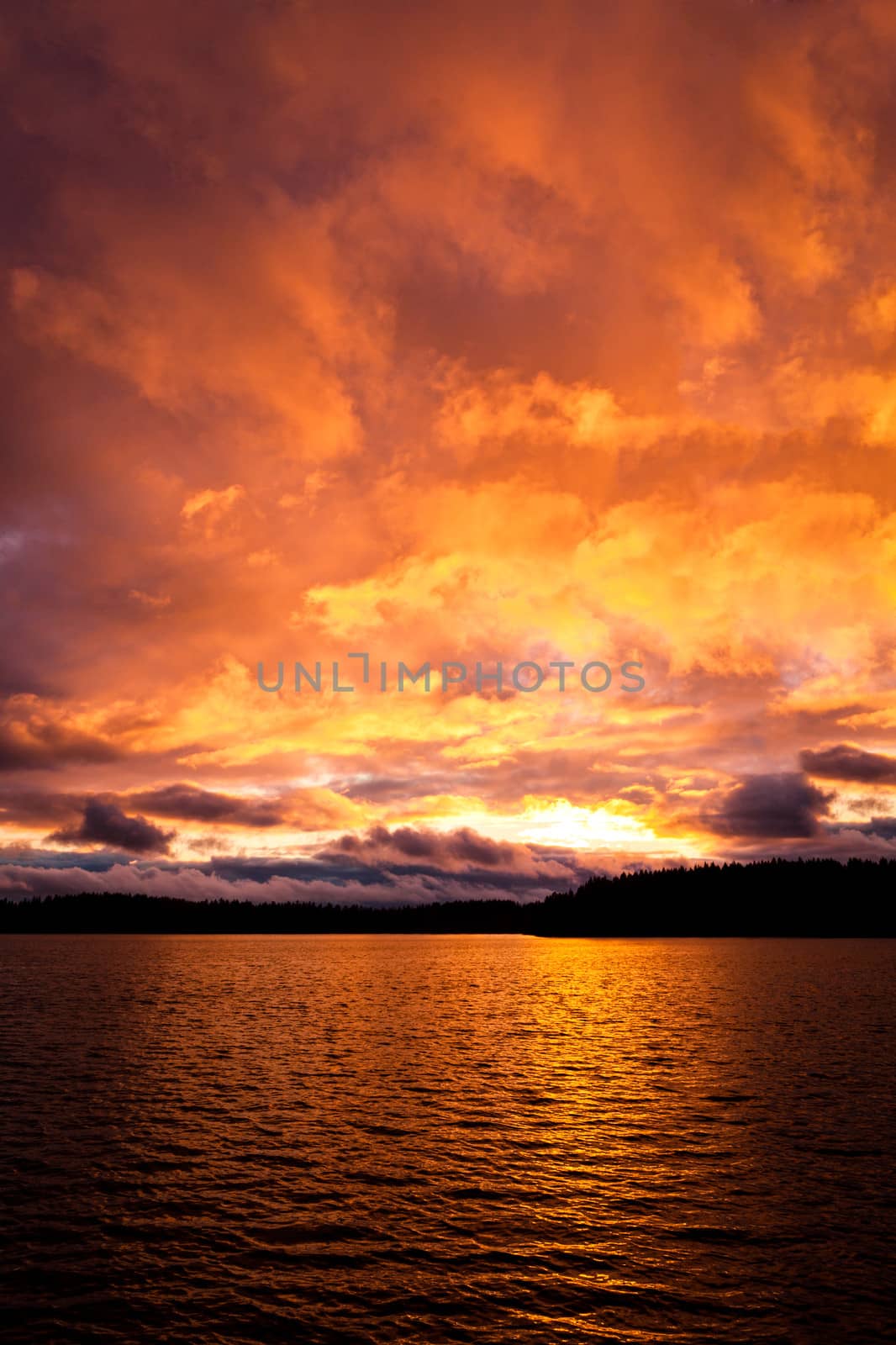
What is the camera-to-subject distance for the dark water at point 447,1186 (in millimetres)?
21562

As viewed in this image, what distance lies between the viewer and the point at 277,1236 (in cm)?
2639

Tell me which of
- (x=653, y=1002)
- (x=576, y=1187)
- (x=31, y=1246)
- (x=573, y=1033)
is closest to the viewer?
(x=31, y=1246)

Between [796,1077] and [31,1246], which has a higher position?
[31,1246]

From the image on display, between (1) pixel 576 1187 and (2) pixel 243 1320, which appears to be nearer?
(2) pixel 243 1320

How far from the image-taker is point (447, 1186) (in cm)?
3133

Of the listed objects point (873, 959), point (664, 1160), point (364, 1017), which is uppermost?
point (664, 1160)

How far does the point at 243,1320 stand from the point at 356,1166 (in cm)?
1360

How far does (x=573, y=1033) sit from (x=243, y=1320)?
59846 mm

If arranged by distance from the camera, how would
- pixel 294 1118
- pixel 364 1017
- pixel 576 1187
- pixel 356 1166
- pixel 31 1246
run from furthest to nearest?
pixel 364 1017, pixel 294 1118, pixel 356 1166, pixel 576 1187, pixel 31 1246

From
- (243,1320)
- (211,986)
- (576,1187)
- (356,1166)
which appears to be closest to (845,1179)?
(576,1187)

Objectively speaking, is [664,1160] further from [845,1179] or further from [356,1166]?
[356,1166]

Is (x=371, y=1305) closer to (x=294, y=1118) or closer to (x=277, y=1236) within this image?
(x=277, y=1236)

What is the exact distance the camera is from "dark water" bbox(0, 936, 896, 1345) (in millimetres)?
21562

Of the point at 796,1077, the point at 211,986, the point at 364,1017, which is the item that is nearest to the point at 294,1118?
the point at 796,1077
